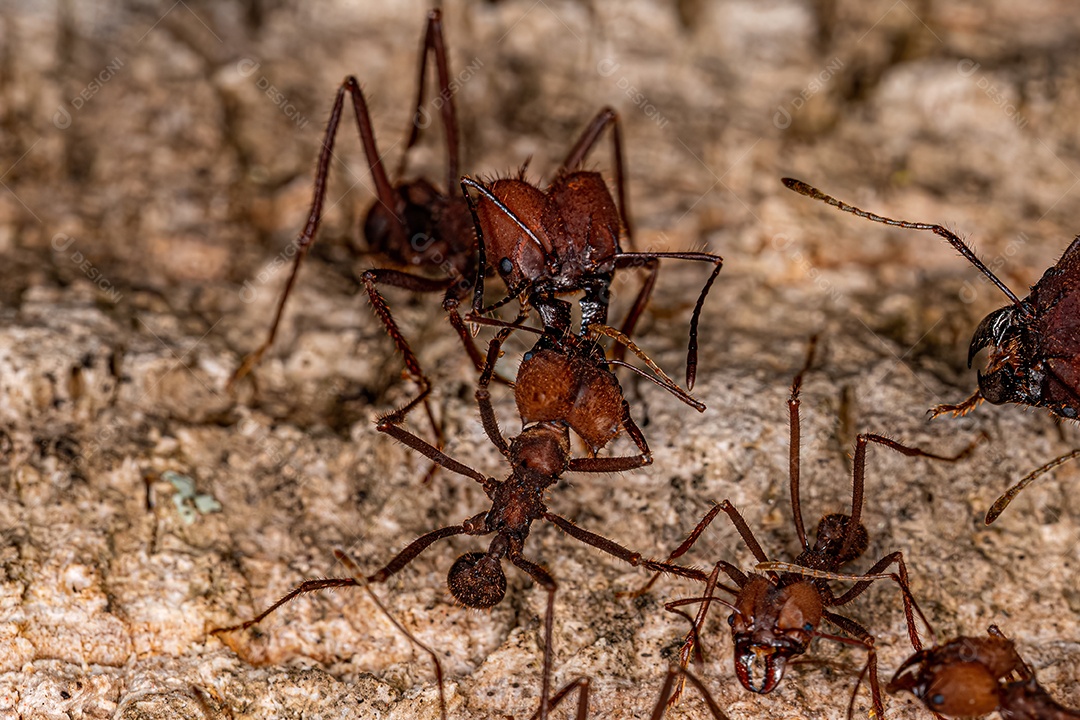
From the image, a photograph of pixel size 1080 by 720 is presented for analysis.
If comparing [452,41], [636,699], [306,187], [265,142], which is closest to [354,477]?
[636,699]

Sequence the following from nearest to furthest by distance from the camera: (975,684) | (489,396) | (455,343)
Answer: (975,684)
(489,396)
(455,343)

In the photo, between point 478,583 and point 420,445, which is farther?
point 420,445

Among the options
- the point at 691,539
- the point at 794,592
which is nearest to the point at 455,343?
the point at 691,539

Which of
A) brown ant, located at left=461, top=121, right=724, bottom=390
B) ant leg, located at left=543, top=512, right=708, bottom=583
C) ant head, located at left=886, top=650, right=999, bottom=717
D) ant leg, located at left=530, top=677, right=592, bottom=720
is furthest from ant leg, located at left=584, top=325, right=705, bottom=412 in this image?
ant head, located at left=886, top=650, right=999, bottom=717

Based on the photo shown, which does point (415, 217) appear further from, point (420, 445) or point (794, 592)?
point (794, 592)

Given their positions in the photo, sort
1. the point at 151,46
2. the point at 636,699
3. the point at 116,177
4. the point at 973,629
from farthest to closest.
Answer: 1. the point at 151,46
2. the point at 116,177
3. the point at 973,629
4. the point at 636,699

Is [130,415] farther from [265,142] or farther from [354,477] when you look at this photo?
[265,142]

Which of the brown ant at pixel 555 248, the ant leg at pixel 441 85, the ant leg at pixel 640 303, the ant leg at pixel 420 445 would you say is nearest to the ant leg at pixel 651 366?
the brown ant at pixel 555 248
